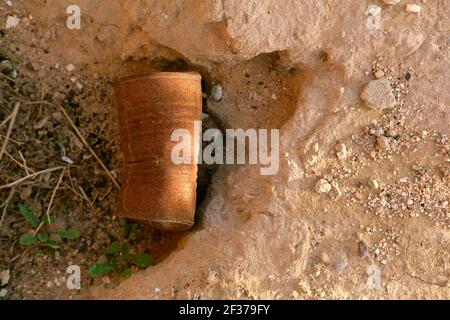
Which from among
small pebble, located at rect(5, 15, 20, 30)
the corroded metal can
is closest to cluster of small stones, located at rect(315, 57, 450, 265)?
the corroded metal can

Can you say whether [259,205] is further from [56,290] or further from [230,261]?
[56,290]

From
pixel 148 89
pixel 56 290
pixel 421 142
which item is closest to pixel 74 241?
pixel 56 290

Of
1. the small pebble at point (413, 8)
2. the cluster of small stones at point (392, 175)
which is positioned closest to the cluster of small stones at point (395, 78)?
the cluster of small stones at point (392, 175)

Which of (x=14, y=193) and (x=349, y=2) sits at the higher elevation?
(x=349, y=2)

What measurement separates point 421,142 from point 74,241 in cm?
172

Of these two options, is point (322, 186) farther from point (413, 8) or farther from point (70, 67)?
point (70, 67)

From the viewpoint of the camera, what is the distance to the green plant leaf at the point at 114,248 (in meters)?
2.77

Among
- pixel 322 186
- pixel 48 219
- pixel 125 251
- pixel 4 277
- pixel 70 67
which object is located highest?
pixel 70 67

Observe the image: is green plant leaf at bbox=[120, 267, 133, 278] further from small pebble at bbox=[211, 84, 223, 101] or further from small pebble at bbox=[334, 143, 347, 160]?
small pebble at bbox=[334, 143, 347, 160]

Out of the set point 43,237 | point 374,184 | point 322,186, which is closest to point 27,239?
point 43,237

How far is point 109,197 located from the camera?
286 cm

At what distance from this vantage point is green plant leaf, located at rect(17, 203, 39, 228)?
271 cm

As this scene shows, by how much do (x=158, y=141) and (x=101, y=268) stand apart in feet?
2.38

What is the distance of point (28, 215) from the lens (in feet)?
8.91
